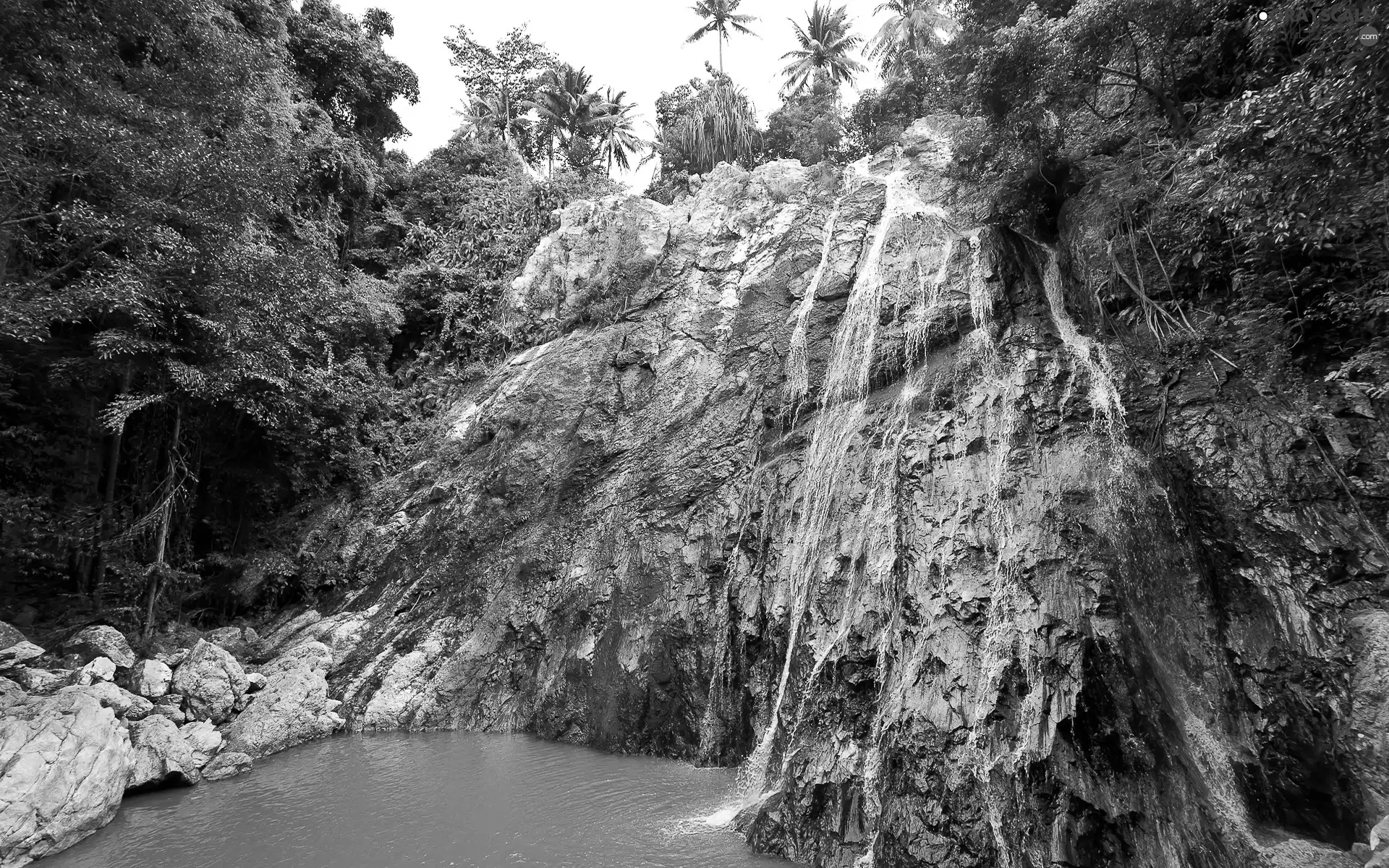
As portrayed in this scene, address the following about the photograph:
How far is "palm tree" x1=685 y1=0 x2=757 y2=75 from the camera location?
89.8ft

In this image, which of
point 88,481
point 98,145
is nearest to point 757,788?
point 98,145

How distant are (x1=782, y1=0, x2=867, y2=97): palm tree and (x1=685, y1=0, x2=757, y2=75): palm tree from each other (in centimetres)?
242

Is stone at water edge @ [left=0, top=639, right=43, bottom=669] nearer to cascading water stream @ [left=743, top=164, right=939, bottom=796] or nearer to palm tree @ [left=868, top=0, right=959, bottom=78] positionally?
cascading water stream @ [left=743, top=164, right=939, bottom=796]

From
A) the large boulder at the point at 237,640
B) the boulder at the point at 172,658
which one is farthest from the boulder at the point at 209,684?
the large boulder at the point at 237,640

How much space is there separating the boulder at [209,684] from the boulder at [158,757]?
87 centimetres

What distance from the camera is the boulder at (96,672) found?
8953 millimetres

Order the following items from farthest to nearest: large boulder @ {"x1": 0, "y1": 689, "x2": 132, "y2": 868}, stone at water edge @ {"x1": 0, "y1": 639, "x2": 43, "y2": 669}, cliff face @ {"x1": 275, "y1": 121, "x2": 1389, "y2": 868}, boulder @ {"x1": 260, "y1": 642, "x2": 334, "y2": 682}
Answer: boulder @ {"x1": 260, "y1": 642, "x2": 334, "y2": 682} < stone at water edge @ {"x1": 0, "y1": 639, "x2": 43, "y2": 669} < large boulder @ {"x1": 0, "y1": 689, "x2": 132, "y2": 868} < cliff face @ {"x1": 275, "y1": 121, "x2": 1389, "y2": 868}

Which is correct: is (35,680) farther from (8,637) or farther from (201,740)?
(201,740)

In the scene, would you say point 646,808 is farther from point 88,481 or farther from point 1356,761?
point 88,481

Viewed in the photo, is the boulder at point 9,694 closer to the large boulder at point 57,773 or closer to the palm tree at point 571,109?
the large boulder at point 57,773

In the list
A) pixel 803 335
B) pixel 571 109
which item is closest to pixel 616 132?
pixel 571 109

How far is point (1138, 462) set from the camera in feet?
21.3

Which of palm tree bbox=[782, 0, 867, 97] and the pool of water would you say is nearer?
the pool of water

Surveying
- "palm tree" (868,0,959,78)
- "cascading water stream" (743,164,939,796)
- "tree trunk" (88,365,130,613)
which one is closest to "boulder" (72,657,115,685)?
"tree trunk" (88,365,130,613)
